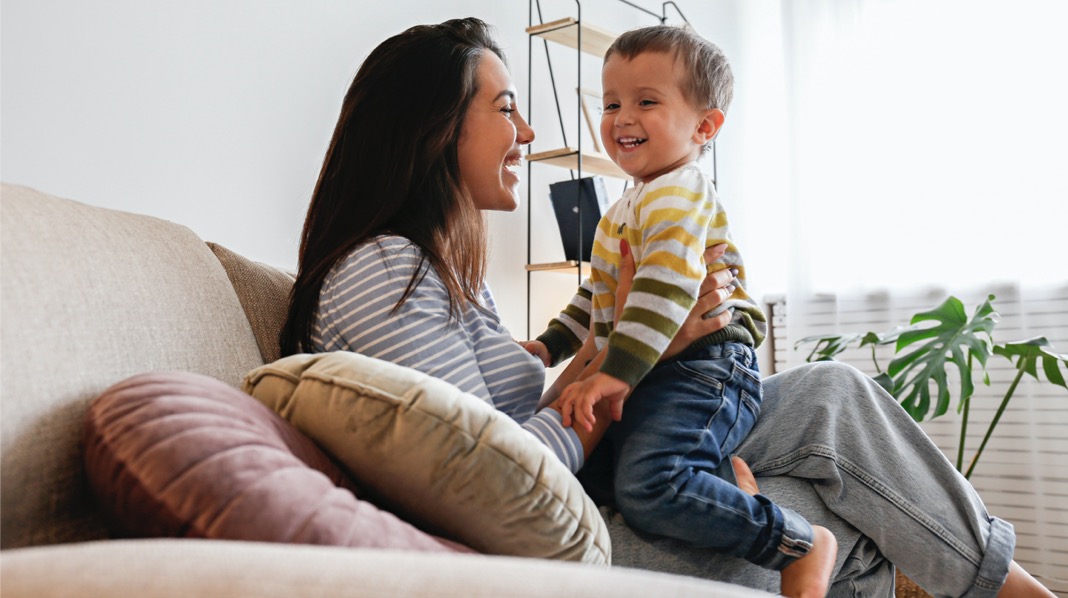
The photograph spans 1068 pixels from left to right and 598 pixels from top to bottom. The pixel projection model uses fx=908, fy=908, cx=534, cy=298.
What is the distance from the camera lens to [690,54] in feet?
5.17

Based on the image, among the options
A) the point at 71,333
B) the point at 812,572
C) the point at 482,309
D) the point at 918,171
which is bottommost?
the point at 812,572

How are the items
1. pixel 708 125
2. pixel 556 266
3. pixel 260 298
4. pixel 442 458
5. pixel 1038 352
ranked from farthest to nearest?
1. pixel 556 266
2. pixel 1038 352
3. pixel 708 125
4. pixel 260 298
5. pixel 442 458

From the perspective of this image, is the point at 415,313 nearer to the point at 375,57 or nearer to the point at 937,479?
the point at 375,57

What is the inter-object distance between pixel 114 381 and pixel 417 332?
0.39 meters

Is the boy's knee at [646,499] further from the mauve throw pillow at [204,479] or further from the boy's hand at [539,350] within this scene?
the mauve throw pillow at [204,479]

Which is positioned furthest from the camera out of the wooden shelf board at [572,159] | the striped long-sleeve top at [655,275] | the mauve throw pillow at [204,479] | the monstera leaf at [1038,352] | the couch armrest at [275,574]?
the wooden shelf board at [572,159]

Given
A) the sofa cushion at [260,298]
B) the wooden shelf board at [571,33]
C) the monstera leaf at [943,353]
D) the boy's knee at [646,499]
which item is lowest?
the monstera leaf at [943,353]

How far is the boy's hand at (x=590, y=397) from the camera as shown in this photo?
1.18 meters

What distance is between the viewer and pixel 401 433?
789 mm

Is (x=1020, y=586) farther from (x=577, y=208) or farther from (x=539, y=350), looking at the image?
(x=577, y=208)

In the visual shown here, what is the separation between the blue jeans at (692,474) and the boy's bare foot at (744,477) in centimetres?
2

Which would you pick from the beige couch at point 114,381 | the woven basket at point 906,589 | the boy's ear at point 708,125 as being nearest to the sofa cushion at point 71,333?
the beige couch at point 114,381

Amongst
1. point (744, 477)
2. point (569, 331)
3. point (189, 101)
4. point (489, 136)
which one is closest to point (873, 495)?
point (744, 477)

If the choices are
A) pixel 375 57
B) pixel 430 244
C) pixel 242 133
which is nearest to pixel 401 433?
pixel 430 244
